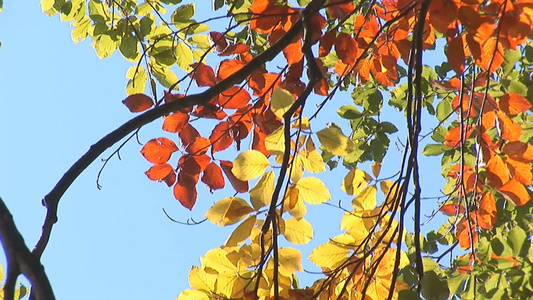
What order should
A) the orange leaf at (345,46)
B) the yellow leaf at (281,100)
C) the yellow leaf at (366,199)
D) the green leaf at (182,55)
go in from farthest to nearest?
1. the green leaf at (182,55)
2. the yellow leaf at (366,199)
3. the orange leaf at (345,46)
4. the yellow leaf at (281,100)

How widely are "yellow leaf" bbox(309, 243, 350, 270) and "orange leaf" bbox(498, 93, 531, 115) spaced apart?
543 millimetres

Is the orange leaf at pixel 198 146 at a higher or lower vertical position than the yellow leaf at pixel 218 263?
higher

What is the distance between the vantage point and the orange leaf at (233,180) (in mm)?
1513

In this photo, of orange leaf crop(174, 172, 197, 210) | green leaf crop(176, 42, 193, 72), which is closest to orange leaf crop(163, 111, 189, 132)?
orange leaf crop(174, 172, 197, 210)

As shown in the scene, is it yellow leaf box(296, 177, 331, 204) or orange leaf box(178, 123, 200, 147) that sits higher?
orange leaf box(178, 123, 200, 147)

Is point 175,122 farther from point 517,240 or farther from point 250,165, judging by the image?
point 517,240

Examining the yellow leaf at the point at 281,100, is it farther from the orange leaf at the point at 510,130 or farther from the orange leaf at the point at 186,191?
the orange leaf at the point at 510,130

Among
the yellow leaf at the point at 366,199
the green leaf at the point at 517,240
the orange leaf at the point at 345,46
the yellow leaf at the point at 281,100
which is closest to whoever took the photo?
the green leaf at the point at 517,240

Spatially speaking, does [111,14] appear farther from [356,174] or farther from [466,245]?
[466,245]

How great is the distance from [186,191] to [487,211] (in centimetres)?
83

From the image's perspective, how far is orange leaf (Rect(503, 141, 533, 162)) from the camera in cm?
150

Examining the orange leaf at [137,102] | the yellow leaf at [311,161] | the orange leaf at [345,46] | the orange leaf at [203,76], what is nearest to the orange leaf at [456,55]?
the orange leaf at [345,46]

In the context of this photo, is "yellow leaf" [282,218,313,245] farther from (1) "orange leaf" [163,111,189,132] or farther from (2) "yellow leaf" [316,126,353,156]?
(1) "orange leaf" [163,111,189,132]

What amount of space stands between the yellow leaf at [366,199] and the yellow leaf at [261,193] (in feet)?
1.05
